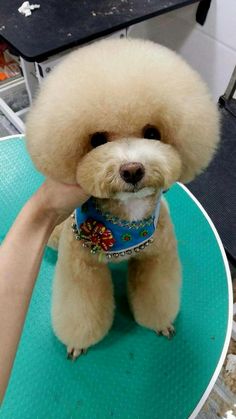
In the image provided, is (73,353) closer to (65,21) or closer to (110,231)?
(110,231)

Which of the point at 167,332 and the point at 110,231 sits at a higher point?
the point at 110,231

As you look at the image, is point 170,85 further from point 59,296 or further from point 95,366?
point 95,366

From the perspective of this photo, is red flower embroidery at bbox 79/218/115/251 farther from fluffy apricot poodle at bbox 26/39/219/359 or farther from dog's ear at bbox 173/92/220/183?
dog's ear at bbox 173/92/220/183

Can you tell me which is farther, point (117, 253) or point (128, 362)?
point (128, 362)

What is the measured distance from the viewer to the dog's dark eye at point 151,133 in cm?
52

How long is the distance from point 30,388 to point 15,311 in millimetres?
336

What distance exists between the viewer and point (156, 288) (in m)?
0.85

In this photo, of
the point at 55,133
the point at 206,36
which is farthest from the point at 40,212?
the point at 206,36

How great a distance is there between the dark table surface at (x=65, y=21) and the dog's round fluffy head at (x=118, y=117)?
66 cm

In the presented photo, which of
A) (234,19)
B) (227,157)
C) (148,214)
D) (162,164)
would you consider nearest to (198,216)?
(227,157)

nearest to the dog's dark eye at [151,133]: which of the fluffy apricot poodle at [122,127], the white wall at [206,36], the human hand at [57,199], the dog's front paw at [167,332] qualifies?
the fluffy apricot poodle at [122,127]

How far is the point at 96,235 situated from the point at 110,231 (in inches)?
1.1

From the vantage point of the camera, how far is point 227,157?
1.23 metres

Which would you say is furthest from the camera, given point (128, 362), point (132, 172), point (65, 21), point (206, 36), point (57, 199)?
point (206, 36)
